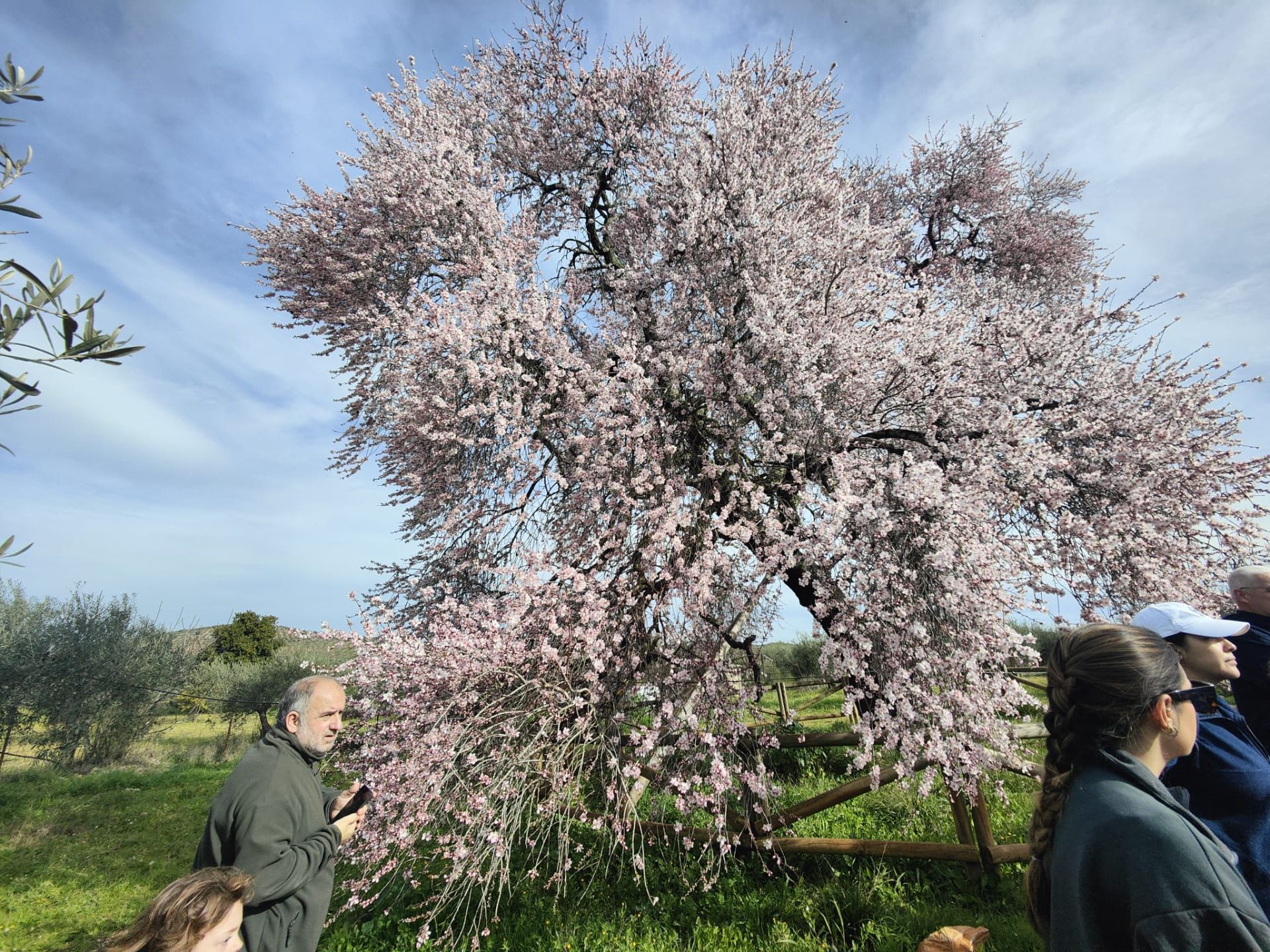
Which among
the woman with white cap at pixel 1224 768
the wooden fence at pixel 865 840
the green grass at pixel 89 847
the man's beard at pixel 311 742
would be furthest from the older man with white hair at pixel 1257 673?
the green grass at pixel 89 847

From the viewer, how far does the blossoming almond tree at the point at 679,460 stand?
226 inches

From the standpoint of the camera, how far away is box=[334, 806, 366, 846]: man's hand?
11.4ft

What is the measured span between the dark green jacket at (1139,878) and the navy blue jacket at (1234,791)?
1340 millimetres

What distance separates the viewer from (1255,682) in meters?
3.36

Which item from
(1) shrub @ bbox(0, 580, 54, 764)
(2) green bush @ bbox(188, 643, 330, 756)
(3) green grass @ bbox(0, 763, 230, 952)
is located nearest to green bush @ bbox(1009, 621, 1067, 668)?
(3) green grass @ bbox(0, 763, 230, 952)

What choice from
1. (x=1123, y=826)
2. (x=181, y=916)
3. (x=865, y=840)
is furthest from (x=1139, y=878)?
(x=865, y=840)

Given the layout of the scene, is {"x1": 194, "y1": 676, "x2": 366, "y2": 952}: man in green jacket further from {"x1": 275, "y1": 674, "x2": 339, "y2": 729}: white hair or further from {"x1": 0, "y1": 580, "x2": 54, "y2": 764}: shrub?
{"x1": 0, "y1": 580, "x2": 54, "y2": 764}: shrub

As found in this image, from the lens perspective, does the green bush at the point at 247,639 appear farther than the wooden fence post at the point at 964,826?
Yes

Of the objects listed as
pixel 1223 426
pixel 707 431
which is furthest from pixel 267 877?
pixel 1223 426

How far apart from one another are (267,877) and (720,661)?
434cm

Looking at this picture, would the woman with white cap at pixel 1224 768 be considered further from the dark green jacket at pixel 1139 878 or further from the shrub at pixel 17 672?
the shrub at pixel 17 672

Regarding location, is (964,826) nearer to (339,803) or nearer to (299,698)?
(339,803)

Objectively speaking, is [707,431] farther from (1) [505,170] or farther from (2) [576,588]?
(1) [505,170]

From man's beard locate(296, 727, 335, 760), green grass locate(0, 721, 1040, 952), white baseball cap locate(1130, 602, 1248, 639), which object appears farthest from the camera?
green grass locate(0, 721, 1040, 952)
